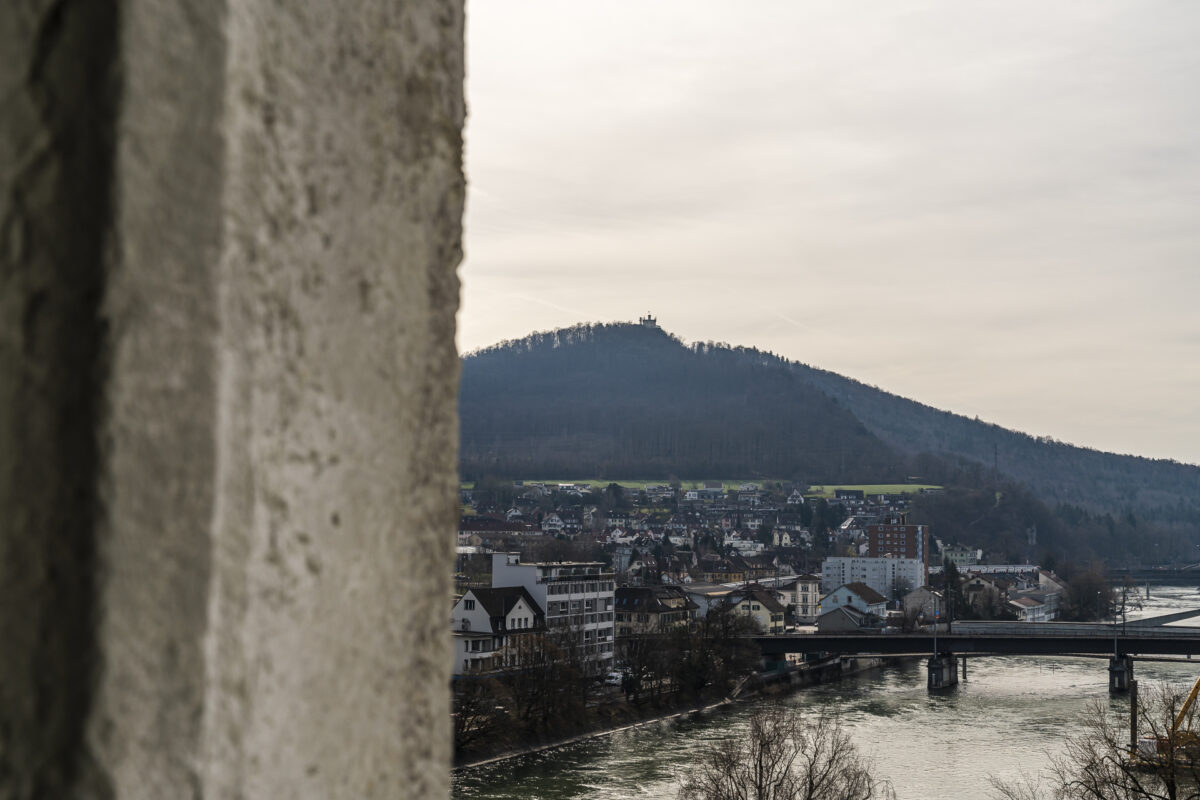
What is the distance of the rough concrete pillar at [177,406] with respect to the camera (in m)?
0.44

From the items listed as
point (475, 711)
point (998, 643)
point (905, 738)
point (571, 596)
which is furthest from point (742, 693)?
point (998, 643)

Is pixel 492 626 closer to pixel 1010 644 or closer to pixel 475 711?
pixel 475 711

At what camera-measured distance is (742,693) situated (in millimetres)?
31703

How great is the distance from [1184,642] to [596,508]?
57.2 meters

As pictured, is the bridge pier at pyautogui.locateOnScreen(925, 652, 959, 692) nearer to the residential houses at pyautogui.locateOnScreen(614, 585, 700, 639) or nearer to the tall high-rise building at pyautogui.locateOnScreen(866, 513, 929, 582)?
the residential houses at pyautogui.locateOnScreen(614, 585, 700, 639)

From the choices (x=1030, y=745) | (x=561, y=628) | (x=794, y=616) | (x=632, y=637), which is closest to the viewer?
(x=1030, y=745)

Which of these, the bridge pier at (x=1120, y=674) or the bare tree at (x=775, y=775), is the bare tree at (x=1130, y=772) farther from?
the bridge pier at (x=1120, y=674)

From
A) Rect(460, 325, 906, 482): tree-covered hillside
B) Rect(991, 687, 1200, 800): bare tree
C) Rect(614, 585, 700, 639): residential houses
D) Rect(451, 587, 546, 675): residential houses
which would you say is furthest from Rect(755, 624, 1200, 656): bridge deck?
Rect(460, 325, 906, 482): tree-covered hillside

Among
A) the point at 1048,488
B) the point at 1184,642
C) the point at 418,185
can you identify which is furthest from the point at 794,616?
the point at 1048,488

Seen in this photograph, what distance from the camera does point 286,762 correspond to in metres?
0.51

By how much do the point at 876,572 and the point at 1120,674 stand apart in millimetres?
34711

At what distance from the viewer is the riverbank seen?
23.2 metres

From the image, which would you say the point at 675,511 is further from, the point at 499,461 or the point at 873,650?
the point at 873,650

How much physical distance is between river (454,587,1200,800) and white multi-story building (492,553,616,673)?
5.65 m
